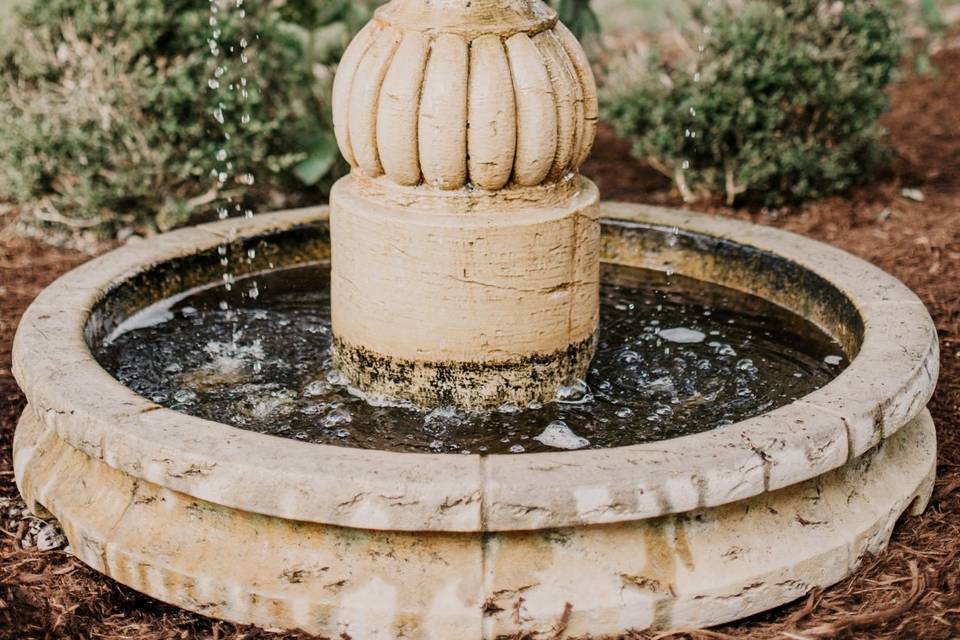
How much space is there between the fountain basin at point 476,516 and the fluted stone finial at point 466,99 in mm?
1005

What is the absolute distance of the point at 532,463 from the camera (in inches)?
122

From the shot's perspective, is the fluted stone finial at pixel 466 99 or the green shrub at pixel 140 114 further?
the green shrub at pixel 140 114

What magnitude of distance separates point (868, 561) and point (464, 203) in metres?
1.62

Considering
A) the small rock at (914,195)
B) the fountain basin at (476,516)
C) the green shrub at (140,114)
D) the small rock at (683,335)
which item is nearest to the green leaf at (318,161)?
the green shrub at (140,114)

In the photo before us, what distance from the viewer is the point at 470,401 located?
4000 millimetres

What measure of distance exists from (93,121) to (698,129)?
10.6ft

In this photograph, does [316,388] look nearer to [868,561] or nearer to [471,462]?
[471,462]

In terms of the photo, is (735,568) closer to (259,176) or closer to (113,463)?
(113,463)

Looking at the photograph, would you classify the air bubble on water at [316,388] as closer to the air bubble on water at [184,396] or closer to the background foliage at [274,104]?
the air bubble on water at [184,396]

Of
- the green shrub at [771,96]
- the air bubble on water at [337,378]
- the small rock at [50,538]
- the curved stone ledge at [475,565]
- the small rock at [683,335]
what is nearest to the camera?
the curved stone ledge at [475,565]

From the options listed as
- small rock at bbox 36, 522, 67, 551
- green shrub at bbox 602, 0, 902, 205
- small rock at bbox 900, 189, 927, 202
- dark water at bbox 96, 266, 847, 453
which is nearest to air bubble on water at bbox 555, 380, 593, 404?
dark water at bbox 96, 266, 847, 453

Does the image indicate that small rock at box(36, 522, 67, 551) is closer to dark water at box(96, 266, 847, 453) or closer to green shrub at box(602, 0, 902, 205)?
dark water at box(96, 266, 847, 453)

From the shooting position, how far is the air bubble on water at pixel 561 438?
381cm

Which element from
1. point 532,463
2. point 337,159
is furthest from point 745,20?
point 532,463
